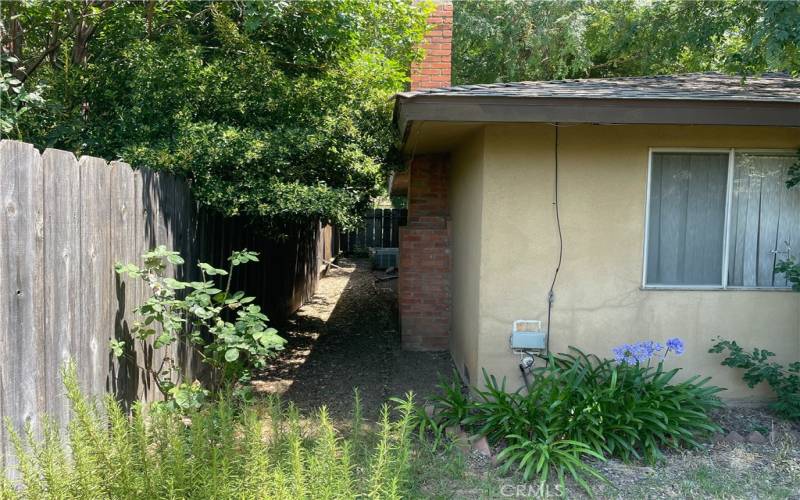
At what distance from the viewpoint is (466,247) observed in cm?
676

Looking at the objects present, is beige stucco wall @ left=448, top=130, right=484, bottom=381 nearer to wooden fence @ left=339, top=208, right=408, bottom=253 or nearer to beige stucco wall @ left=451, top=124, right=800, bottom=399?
beige stucco wall @ left=451, top=124, right=800, bottom=399

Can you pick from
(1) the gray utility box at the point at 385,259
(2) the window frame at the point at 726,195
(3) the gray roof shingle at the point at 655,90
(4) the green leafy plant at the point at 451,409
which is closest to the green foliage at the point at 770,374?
(2) the window frame at the point at 726,195

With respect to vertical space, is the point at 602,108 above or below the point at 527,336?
above

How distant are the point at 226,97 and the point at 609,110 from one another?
365 centimetres

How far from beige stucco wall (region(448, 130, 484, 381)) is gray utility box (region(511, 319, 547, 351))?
388mm

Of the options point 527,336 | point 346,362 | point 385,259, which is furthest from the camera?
point 385,259

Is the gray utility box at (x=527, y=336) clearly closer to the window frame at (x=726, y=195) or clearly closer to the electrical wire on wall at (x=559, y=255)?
the electrical wire on wall at (x=559, y=255)

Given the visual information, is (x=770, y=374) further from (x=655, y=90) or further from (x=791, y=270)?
(x=655, y=90)

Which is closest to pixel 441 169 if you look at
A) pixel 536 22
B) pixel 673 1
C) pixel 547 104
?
pixel 547 104

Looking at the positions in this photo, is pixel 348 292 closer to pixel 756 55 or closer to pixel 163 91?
pixel 163 91

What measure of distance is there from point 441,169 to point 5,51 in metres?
5.43

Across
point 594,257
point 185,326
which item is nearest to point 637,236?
point 594,257

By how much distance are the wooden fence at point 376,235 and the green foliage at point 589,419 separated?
18.7 metres

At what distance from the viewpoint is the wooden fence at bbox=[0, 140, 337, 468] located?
2.78 metres
